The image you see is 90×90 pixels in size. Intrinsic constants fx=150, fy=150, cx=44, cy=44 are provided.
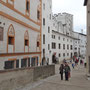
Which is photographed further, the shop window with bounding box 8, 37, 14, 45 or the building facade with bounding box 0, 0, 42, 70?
the shop window with bounding box 8, 37, 14, 45

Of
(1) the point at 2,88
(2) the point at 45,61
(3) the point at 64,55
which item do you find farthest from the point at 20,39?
(3) the point at 64,55

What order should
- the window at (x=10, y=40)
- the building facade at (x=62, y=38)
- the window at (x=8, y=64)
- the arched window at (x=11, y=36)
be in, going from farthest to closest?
the building facade at (x=62, y=38) → the window at (x=10, y=40) → the arched window at (x=11, y=36) → the window at (x=8, y=64)

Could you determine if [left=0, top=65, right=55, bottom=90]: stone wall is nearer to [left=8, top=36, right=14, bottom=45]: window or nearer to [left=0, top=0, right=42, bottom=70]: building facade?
[left=0, top=0, right=42, bottom=70]: building facade

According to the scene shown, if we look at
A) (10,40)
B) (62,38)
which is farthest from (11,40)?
(62,38)

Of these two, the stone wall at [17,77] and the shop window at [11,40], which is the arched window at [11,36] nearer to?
the shop window at [11,40]

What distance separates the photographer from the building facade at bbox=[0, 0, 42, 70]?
14703 millimetres

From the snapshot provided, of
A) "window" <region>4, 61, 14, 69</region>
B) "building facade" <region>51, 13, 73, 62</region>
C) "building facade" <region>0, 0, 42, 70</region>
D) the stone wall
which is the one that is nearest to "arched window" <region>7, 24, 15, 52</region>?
"building facade" <region>0, 0, 42, 70</region>

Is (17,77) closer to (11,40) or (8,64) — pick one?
(8,64)

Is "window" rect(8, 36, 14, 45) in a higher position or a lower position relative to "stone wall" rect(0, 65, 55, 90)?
higher

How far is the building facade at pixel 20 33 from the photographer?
1470 cm

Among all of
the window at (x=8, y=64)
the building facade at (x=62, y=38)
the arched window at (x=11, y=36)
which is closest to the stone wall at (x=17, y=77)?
the window at (x=8, y=64)

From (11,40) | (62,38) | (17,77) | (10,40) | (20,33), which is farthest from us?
(62,38)

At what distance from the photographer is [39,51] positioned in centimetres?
2528

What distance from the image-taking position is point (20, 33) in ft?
59.3
